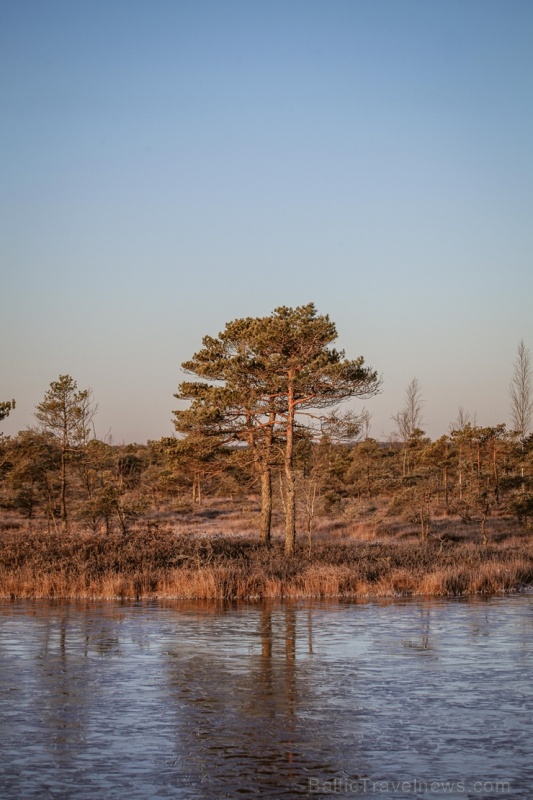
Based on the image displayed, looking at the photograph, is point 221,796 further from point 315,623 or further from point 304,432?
point 304,432

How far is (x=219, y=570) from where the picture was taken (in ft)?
86.9

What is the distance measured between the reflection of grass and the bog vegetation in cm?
6

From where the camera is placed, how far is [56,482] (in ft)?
173

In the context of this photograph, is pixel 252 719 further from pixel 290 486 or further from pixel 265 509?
pixel 265 509

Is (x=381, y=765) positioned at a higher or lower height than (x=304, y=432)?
lower

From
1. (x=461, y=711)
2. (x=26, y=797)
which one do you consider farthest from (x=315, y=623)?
(x=26, y=797)

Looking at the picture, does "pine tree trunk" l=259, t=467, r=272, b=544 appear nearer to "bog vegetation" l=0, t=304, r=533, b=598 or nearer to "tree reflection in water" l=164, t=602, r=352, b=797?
"bog vegetation" l=0, t=304, r=533, b=598

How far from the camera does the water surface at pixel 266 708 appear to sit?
8.41m

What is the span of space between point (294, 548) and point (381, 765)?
24827 millimetres

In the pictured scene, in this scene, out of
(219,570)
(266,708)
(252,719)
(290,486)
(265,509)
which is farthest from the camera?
(265,509)

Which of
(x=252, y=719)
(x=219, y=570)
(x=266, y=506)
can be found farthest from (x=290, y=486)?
(x=252, y=719)

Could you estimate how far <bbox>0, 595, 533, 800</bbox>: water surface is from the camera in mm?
8414

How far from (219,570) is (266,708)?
15.2 m

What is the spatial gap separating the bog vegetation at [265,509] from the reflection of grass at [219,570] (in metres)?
0.06
